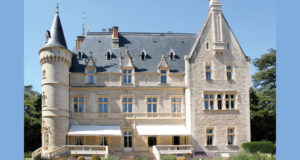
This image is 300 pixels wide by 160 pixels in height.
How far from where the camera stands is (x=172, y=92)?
3119 cm

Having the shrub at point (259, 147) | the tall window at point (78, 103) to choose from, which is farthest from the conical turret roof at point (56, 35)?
the shrub at point (259, 147)

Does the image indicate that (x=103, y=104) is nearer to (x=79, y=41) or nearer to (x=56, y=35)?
(x=56, y=35)

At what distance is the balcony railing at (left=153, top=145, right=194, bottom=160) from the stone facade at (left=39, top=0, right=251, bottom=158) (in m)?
0.84

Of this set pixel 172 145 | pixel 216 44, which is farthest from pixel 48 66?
pixel 216 44

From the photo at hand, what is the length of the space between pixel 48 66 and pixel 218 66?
1578 centimetres

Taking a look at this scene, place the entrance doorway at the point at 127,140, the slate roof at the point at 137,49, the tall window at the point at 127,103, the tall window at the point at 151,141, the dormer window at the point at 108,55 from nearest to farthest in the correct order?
the entrance doorway at the point at 127,140, the tall window at the point at 151,141, the tall window at the point at 127,103, the slate roof at the point at 137,49, the dormer window at the point at 108,55

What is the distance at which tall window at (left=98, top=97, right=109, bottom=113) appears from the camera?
30.5 metres

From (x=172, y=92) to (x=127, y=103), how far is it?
14.6 feet

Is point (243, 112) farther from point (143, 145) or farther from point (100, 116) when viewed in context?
point (100, 116)

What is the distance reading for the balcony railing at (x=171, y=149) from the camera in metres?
27.8

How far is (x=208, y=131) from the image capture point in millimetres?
30203

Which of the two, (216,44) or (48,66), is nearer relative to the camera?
(48,66)

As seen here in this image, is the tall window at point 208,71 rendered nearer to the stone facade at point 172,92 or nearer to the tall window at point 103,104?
the stone facade at point 172,92

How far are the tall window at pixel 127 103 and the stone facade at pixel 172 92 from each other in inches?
6.9
